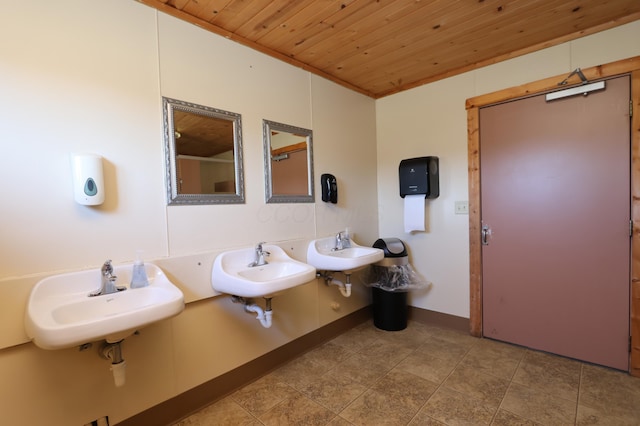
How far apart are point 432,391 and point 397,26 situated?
92.8 inches

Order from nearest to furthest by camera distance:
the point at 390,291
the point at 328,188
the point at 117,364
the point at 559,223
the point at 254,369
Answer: the point at 117,364
the point at 254,369
the point at 559,223
the point at 328,188
the point at 390,291

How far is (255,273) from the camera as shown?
188cm

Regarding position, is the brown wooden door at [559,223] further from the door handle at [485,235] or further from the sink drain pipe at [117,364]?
the sink drain pipe at [117,364]

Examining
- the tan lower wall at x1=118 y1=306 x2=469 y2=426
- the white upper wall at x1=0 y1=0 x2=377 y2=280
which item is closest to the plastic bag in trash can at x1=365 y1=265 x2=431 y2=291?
the tan lower wall at x1=118 y1=306 x2=469 y2=426

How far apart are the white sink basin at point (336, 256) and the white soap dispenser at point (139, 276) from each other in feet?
3.88

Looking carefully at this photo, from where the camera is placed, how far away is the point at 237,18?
5.83 ft

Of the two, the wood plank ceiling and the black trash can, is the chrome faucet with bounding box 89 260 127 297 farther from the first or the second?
the black trash can

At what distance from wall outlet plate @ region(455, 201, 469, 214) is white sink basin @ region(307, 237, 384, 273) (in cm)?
84

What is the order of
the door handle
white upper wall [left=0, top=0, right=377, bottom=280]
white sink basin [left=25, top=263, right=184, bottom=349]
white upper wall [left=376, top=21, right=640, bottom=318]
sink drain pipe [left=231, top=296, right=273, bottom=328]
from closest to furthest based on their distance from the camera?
white sink basin [left=25, top=263, right=184, bottom=349]
white upper wall [left=0, top=0, right=377, bottom=280]
sink drain pipe [left=231, top=296, right=273, bottom=328]
white upper wall [left=376, top=21, right=640, bottom=318]
the door handle

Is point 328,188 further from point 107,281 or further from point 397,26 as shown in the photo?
point 107,281

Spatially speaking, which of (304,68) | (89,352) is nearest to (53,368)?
(89,352)

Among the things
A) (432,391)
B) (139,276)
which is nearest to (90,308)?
(139,276)

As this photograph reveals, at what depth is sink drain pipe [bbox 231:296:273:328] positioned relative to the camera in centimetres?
180

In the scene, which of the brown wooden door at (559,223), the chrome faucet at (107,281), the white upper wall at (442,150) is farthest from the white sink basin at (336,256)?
the chrome faucet at (107,281)
